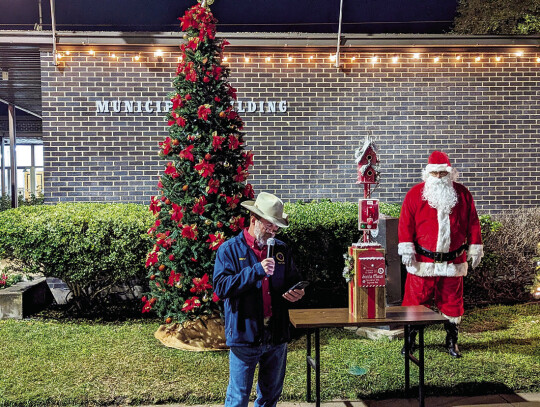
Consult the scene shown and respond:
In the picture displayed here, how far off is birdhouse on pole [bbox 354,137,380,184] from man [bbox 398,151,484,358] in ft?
4.36

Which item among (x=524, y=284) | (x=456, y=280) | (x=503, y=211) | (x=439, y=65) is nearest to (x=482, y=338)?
(x=456, y=280)

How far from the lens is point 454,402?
4.57 meters

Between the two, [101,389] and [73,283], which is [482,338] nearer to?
[101,389]

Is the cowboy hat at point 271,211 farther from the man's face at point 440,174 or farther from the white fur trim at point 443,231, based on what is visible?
the man's face at point 440,174

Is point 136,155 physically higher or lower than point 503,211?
higher

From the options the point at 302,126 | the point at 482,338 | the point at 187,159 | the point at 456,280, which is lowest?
the point at 482,338

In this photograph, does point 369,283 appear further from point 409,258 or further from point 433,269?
point 433,269

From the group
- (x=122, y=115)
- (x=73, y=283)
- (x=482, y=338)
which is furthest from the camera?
(x=122, y=115)

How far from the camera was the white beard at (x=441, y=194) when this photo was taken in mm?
5555

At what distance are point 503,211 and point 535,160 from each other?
1049 mm

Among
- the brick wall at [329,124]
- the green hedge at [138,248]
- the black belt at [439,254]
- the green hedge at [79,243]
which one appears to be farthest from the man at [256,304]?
the brick wall at [329,124]

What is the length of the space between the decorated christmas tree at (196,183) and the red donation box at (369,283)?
198cm

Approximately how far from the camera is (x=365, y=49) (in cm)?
896

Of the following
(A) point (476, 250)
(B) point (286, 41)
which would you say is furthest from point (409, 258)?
(B) point (286, 41)
